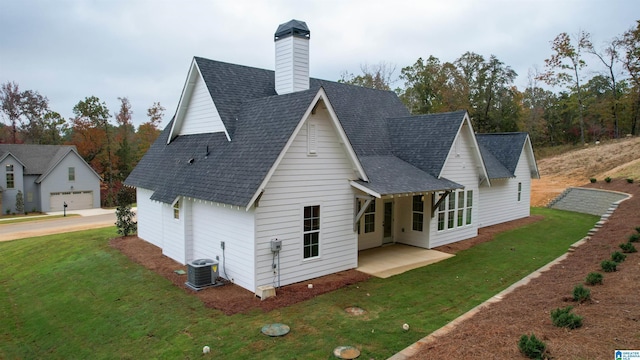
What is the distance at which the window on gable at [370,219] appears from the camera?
15.1 m

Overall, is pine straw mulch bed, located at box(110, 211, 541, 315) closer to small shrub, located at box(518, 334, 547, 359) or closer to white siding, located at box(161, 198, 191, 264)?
white siding, located at box(161, 198, 191, 264)

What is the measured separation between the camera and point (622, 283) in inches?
323

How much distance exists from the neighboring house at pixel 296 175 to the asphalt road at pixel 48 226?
1010 centimetres

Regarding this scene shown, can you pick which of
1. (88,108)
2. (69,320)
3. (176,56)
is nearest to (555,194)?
(176,56)

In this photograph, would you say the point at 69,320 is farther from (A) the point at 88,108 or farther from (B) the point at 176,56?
(A) the point at 88,108

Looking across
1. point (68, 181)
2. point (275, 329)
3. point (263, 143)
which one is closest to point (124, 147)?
point (68, 181)

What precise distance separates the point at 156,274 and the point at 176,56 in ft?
52.0

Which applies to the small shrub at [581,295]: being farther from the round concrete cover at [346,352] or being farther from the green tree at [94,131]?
the green tree at [94,131]

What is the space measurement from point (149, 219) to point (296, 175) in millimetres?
8962

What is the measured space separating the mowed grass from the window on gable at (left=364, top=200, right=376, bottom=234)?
3.16m

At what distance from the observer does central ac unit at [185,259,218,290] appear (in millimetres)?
10656

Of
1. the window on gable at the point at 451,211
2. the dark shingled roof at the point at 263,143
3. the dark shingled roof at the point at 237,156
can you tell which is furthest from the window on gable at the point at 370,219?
the dark shingled roof at the point at 237,156

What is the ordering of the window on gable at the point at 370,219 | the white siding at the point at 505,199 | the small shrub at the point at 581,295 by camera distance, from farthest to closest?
1. the white siding at the point at 505,199
2. the window on gable at the point at 370,219
3. the small shrub at the point at 581,295

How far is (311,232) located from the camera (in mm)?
11297
